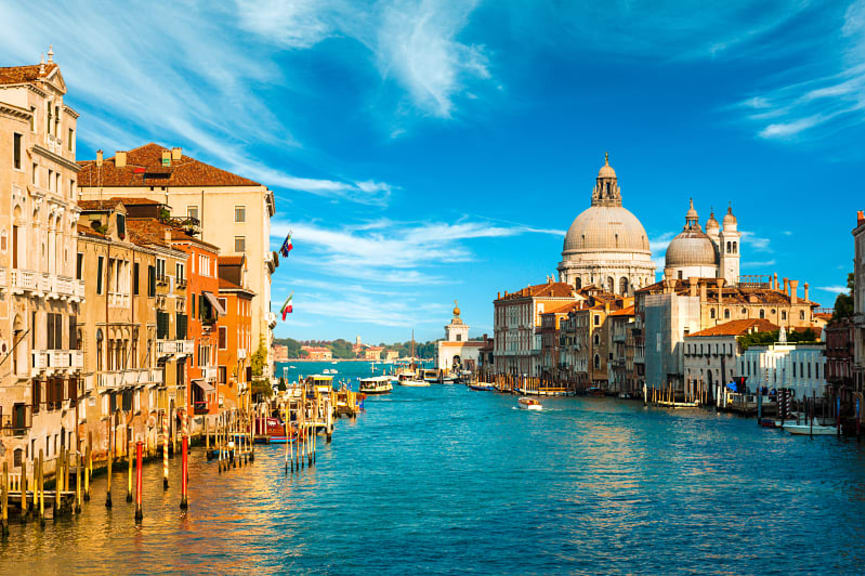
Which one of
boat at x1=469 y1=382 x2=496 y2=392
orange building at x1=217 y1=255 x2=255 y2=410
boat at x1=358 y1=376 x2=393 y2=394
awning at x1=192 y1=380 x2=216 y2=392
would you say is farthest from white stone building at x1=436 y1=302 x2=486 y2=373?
awning at x1=192 y1=380 x2=216 y2=392

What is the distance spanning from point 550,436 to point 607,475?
17.6 metres

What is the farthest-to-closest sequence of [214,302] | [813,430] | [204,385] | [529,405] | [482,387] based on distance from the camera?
[482,387] → [529,405] → [813,430] → [214,302] → [204,385]

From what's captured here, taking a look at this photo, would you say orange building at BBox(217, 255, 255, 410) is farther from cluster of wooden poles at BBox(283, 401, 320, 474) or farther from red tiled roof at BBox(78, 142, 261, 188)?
red tiled roof at BBox(78, 142, 261, 188)

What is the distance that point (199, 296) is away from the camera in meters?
44.2

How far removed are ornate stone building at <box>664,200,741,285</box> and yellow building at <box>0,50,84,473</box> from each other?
114205 mm

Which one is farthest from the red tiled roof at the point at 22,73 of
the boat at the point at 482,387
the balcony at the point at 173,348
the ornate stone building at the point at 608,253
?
the ornate stone building at the point at 608,253

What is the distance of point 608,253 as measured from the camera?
520ft

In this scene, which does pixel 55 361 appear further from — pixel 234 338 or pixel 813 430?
pixel 813 430

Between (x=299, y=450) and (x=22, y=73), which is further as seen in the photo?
(x=299, y=450)

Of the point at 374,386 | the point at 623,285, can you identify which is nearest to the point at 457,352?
the point at 623,285

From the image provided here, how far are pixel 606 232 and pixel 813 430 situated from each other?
4185 inches

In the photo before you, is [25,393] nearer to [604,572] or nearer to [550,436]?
[604,572]

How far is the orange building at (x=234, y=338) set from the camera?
1901 inches

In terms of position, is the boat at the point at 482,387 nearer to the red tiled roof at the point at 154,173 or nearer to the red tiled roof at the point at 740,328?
the red tiled roof at the point at 740,328
